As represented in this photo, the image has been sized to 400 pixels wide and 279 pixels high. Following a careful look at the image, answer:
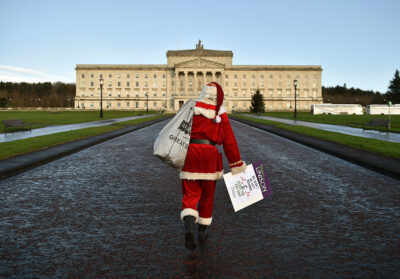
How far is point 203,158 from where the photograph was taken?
4.94 meters

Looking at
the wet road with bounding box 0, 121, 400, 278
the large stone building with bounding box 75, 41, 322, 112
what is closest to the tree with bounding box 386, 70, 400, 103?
the large stone building with bounding box 75, 41, 322, 112

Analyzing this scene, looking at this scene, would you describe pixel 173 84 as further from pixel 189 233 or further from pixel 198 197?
pixel 189 233

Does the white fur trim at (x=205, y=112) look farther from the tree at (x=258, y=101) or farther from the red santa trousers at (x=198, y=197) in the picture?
the tree at (x=258, y=101)

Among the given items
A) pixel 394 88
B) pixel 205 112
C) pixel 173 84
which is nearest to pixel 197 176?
pixel 205 112

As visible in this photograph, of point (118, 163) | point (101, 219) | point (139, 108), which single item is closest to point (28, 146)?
point (118, 163)

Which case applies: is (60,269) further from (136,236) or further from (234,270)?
(234,270)

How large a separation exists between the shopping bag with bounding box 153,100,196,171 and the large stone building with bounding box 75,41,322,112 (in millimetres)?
127727

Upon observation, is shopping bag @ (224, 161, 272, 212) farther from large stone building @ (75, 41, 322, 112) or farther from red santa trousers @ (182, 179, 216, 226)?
large stone building @ (75, 41, 322, 112)

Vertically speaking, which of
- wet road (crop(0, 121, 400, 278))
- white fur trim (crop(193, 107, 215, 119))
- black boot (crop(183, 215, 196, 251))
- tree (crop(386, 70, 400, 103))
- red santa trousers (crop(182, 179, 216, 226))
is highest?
tree (crop(386, 70, 400, 103))

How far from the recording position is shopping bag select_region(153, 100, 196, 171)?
486 cm

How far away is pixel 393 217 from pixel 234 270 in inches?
137

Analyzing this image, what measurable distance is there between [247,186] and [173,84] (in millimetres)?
129396

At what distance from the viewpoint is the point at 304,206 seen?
6941 millimetres

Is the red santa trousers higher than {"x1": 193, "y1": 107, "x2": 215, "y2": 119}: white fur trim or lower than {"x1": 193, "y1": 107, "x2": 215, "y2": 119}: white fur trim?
lower
